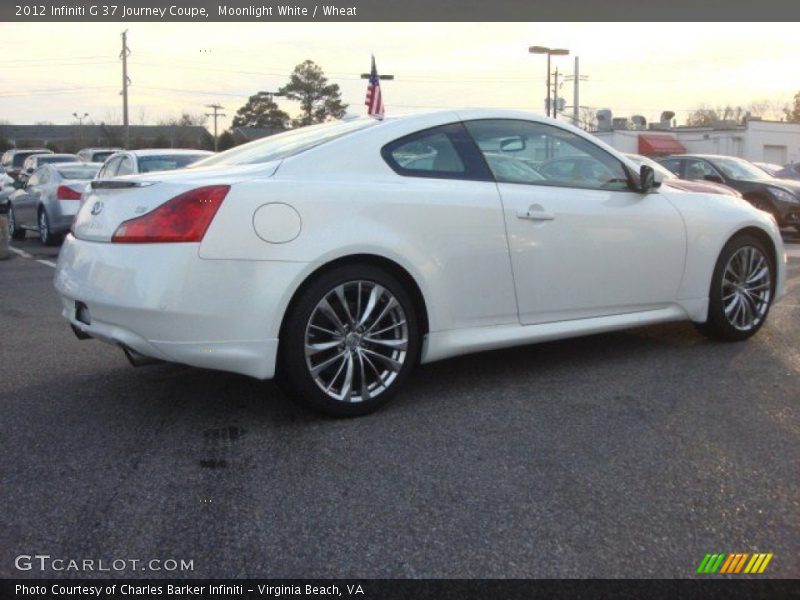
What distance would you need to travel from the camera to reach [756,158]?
44.1 meters

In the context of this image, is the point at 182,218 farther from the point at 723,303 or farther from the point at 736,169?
the point at 736,169

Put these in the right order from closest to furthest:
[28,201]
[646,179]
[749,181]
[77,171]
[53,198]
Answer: [646,179] < [53,198] < [77,171] < [28,201] < [749,181]

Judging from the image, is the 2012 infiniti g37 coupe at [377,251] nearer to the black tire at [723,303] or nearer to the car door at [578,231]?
the car door at [578,231]

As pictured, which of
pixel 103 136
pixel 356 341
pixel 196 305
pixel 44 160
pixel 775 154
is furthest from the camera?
pixel 103 136

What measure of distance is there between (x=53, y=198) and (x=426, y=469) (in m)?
11.1

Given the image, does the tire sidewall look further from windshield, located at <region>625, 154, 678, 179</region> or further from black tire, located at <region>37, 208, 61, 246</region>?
black tire, located at <region>37, 208, 61, 246</region>

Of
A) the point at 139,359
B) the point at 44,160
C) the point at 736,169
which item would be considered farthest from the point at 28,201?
the point at 44,160

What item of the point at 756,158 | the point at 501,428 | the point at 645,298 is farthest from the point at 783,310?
the point at 756,158

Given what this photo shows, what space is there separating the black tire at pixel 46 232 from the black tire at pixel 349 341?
1030cm

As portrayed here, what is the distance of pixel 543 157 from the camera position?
4.84m

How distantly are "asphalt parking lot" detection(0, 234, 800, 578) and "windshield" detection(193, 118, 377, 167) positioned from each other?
1248mm

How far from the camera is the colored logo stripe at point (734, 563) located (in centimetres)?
267

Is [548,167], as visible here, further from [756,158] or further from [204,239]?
[756,158]
